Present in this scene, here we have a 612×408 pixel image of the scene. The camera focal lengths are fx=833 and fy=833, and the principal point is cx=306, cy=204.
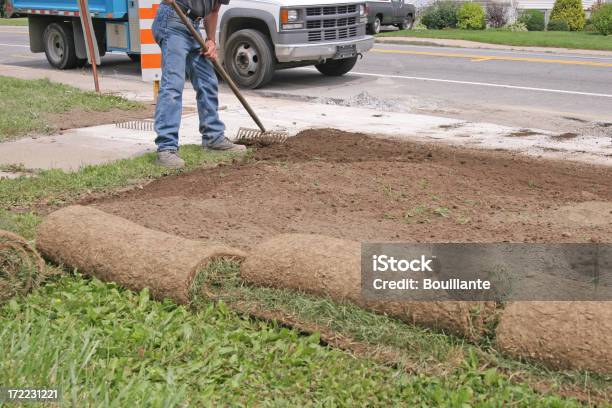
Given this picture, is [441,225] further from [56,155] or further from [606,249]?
[56,155]

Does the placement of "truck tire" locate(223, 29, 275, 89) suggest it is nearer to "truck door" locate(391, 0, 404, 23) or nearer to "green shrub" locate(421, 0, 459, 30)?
"truck door" locate(391, 0, 404, 23)

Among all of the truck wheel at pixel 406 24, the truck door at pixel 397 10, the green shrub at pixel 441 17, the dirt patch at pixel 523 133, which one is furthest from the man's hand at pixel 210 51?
the green shrub at pixel 441 17

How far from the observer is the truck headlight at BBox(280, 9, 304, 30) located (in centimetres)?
1323

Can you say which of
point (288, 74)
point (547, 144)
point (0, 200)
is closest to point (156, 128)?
point (0, 200)

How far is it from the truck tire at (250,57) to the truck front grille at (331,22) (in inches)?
30.5

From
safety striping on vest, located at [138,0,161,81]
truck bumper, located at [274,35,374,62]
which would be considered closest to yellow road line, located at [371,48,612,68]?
truck bumper, located at [274,35,374,62]

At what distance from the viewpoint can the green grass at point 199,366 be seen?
335 cm

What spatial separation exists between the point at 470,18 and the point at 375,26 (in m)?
4.29

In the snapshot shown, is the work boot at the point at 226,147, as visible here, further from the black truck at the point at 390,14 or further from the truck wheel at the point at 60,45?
the black truck at the point at 390,14

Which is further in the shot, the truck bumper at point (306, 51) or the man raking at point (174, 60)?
the truck bumper at point (306, 51)

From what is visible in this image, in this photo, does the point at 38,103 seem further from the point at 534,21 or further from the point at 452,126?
the point at 534,21

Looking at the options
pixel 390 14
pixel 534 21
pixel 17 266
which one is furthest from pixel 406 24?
pixel 17 266

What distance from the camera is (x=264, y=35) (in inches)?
537

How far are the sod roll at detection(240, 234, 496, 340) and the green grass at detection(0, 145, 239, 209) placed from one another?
8.87 ft
